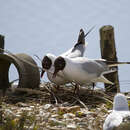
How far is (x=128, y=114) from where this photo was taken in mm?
2410

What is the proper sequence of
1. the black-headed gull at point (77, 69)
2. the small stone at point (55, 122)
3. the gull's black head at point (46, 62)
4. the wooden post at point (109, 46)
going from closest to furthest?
1. the small stone at point (55, 122)
2. the black-headed gull at point (77, 69)
3. the gull's black head at point (46, 62)
4. the wooden post at point (109, 46)

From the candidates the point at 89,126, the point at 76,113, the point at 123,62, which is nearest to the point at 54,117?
Answer: the point at 76,113

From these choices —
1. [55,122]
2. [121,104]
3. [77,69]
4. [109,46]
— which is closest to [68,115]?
[55,122]

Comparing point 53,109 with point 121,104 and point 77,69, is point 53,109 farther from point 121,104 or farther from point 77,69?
point 121,104

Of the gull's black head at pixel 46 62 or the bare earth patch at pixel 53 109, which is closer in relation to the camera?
the bare earth patch at pixel 53 109

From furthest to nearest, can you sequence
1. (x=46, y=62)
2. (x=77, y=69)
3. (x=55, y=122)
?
(x=46, y=62)
(x=77, y=69)
(x=55, y=122)

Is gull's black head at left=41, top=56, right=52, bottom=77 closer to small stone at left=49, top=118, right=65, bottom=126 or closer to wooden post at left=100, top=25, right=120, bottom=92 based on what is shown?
wooden post at left=100, top=25, right=120, bottom=92

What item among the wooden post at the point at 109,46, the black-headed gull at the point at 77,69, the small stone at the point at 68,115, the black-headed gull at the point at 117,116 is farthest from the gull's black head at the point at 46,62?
the black-headed gull at the point at 117,116

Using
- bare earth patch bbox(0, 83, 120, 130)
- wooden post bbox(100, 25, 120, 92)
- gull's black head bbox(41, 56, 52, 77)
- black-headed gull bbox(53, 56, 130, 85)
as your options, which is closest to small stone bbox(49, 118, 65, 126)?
bare earth patch bbox(0, 83, 120, 130)

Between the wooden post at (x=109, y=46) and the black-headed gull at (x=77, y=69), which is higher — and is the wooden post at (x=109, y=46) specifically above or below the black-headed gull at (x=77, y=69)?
above

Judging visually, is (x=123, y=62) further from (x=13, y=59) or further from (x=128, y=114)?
(x=128, y=114)

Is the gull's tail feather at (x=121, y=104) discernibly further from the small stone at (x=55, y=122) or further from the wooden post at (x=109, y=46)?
the wooden post at (x=109, y=46)

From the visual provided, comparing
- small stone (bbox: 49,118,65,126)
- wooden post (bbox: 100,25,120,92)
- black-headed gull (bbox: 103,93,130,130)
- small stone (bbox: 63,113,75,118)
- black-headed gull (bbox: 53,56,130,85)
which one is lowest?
small stone (bbox: 49,118,65,126)

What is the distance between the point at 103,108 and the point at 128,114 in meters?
1.92
